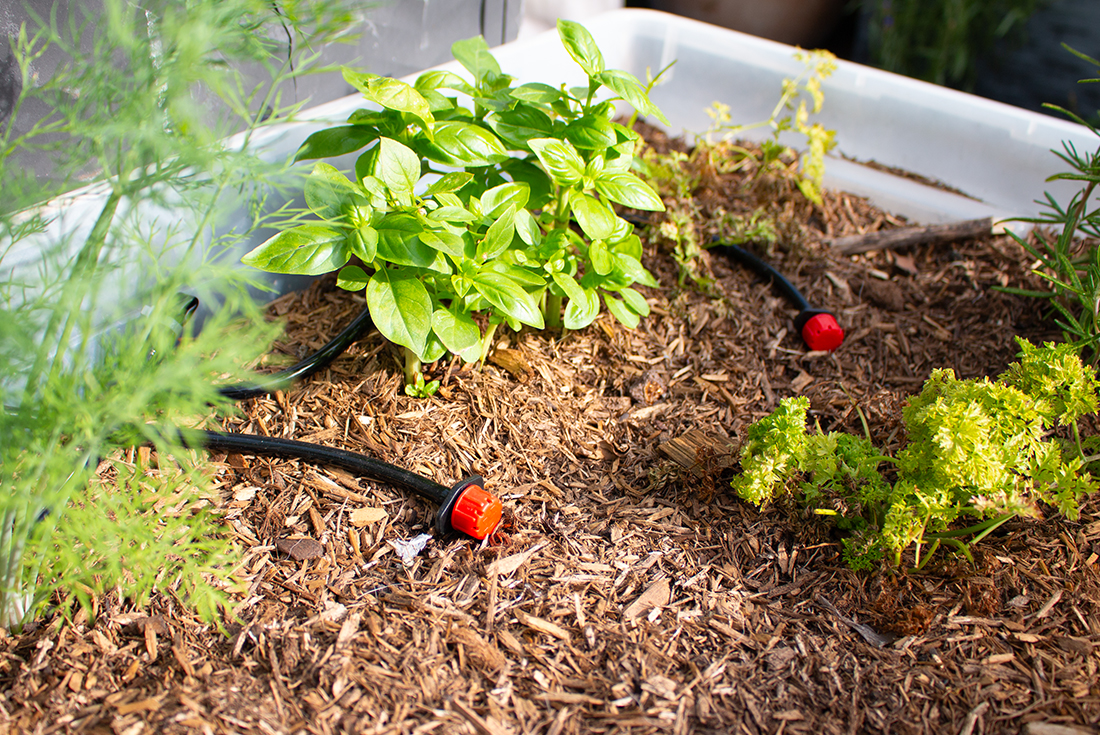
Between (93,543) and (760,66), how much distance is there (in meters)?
2.22

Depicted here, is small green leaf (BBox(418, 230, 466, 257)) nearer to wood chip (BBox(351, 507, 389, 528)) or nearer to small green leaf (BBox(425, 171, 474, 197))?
small green leaf (BBox(425, 171, 474, 197))

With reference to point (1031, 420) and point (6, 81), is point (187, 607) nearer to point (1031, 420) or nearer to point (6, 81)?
point (6, 81)

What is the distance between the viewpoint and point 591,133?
134 cm

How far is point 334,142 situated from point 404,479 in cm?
62

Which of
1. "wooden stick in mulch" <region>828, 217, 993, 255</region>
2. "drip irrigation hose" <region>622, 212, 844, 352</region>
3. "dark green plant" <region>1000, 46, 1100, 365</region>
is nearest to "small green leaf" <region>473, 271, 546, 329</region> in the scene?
"drip irrigation hose" <region>622, 212, 844, 352</region>

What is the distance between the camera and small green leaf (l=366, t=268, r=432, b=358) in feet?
4.07

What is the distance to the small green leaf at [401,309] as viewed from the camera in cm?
124

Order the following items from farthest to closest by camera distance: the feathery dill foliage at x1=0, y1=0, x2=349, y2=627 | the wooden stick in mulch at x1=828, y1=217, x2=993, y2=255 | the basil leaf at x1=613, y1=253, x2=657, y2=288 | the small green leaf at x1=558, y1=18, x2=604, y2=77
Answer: the wooden stick in mulch at x1=828, y1=217, x2=993, y2=255
the basil leaf at x1=613, y1=253, x2=657, y2=288
the small green leaf at x1=558, y1=18, x2=604, y2=77
the feathery dill foliage at x1=0, y1=0, x2=349, y2=627

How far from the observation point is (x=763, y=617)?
1195 millimetres

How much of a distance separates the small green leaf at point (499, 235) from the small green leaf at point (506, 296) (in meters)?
0.04

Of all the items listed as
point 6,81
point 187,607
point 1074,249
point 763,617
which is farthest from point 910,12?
point 187,607

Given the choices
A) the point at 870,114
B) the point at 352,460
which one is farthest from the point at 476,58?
the point at 870,114

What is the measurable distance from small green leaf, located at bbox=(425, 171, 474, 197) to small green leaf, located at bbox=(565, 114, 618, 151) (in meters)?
0.21

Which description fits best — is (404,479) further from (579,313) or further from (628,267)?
(628,267)
